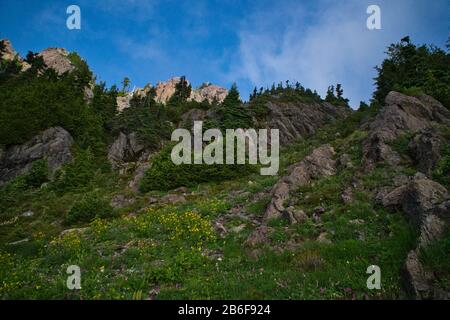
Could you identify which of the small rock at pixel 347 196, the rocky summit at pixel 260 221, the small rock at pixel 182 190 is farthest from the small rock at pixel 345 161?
the small rock at pixel 182 190

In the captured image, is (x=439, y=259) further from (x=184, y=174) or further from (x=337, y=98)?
(x=337, y=98)

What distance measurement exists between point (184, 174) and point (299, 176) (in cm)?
1231

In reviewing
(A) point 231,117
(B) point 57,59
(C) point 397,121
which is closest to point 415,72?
(C) point 397,121

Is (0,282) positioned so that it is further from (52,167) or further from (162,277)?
(52,167)

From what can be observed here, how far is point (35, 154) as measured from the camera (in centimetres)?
4319

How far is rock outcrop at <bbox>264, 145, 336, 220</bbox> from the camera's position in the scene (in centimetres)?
1688

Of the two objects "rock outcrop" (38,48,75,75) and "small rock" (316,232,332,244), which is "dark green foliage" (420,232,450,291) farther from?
"rock outcrop" (38,48,75,75)

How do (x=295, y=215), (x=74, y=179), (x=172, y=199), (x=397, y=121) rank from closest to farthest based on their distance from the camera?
(x=295, y=215) < (x=397, y=121) < (x=172, y=199) < (x=74, y=179)

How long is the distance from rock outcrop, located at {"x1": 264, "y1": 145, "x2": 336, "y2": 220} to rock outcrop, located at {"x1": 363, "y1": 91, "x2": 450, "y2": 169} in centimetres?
257

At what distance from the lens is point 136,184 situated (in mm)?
31797

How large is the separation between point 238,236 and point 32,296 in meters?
8.39

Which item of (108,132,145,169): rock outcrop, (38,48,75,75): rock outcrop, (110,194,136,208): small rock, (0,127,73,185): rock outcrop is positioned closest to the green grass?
(110,194,136,208): small rock

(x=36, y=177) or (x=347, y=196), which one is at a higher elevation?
(x=36, y=177)
